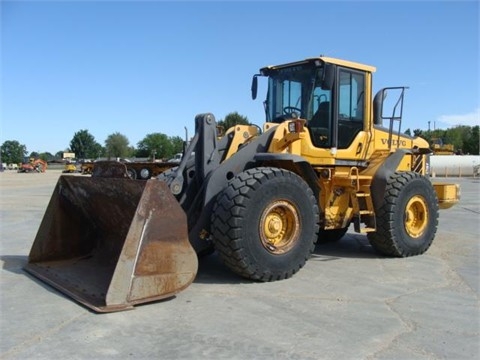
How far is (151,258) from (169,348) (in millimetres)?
1177

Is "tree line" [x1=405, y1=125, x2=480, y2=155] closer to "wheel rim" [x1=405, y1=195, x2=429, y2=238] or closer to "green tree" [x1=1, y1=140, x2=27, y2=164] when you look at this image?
"wheel rim" [x1=405, y1=195, x2=429, y2=238]

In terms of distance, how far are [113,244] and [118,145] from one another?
374ft

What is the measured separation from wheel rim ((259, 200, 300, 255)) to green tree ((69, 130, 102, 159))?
121374 mm

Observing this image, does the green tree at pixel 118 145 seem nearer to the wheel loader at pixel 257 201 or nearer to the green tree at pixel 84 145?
the green tree at pixel 84 145

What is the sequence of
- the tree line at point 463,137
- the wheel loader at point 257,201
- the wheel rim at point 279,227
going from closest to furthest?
the wheel loader at point 257,201, the wheel rim at point 279,227, the tree line at point 463,137

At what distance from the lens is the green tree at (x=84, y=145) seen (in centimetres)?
12356

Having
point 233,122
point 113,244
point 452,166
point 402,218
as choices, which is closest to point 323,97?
point 402,218

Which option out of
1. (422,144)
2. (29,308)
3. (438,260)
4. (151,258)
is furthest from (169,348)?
(422,144)

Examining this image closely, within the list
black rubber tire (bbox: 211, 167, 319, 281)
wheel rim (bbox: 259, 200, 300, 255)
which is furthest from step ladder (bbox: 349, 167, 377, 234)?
wheel rim (bbox: 259, 200, 300, 255)

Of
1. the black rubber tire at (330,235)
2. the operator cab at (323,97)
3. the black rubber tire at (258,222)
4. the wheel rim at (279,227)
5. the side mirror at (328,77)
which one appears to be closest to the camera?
the black rubber tire at (258,222)

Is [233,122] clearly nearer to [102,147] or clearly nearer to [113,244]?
[113,244]

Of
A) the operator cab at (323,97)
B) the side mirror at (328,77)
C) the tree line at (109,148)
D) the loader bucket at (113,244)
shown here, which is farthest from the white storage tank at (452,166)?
the tree line at (109,148)

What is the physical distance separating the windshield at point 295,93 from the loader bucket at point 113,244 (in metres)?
2.92

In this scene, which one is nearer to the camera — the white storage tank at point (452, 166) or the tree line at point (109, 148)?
the white storage tank at point (452, 166)
